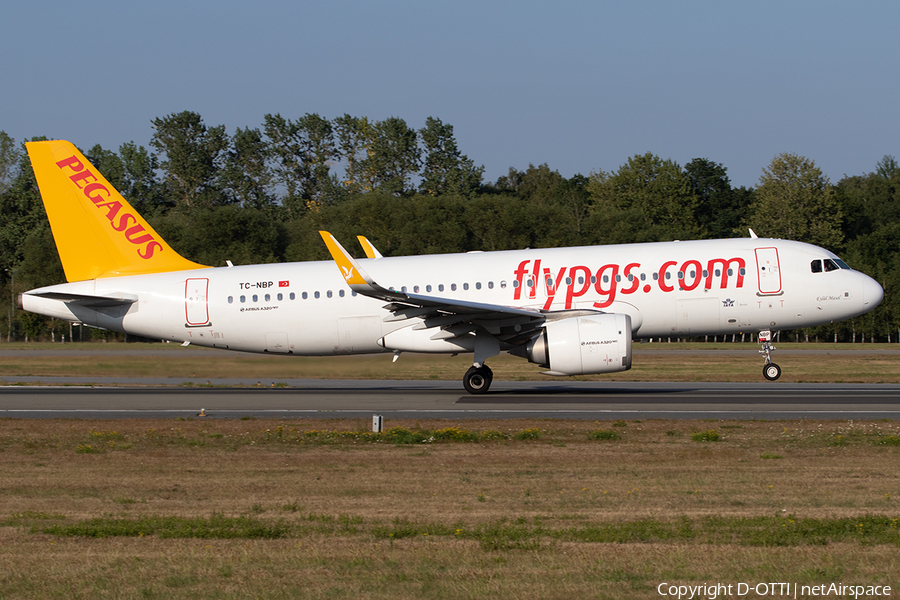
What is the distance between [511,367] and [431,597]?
30665mm

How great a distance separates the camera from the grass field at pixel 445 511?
25.1 feet

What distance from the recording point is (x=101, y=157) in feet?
343

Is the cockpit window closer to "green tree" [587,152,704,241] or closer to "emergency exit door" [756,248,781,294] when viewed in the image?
"emergency exit door" [756,248,781,294]

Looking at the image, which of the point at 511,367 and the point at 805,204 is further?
the point at 805,204

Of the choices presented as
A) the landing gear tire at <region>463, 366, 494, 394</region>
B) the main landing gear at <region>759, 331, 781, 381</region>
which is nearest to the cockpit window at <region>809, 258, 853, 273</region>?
the main landing gear at <region>759, 331, 781, 381</region>

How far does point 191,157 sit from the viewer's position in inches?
4267

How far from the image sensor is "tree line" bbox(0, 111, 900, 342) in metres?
70.3

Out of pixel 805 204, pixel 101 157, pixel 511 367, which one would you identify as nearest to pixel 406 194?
pixel 101 157

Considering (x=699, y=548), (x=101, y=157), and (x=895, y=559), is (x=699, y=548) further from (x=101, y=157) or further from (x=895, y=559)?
(x=101, y=157)

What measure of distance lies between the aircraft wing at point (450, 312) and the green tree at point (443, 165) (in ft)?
261

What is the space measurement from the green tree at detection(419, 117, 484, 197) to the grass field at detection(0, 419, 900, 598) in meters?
88.0

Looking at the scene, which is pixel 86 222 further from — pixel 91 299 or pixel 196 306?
pixel 196 306

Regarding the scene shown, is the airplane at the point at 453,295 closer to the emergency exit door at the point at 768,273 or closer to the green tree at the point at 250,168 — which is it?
the emergency exit door at the point at 768,273

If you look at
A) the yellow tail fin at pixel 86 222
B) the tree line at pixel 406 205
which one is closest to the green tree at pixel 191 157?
the tree line at pixel 406 205
